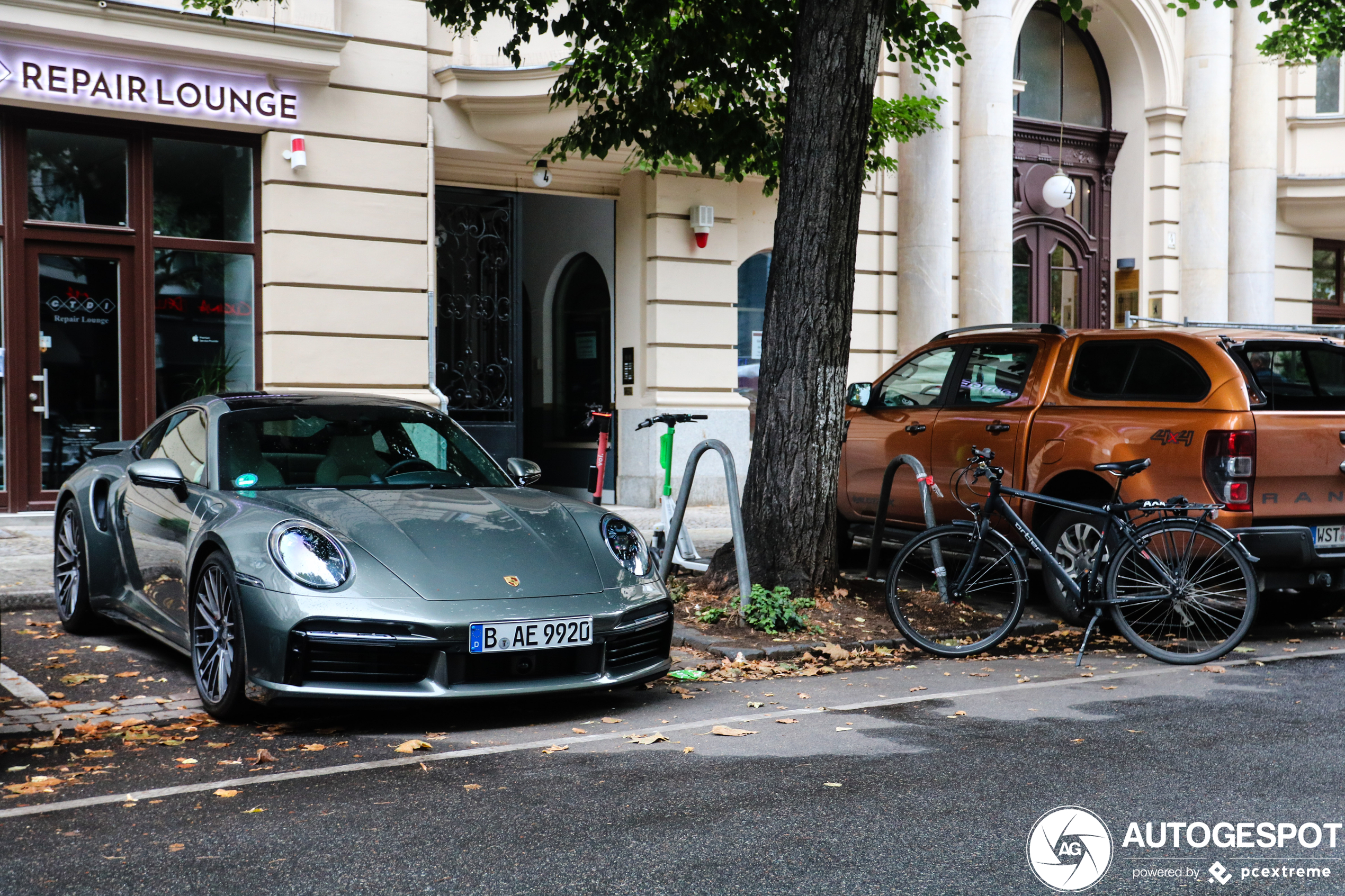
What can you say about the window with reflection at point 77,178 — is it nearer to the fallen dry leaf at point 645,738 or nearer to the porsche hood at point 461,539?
the porsche hood at point 461,539

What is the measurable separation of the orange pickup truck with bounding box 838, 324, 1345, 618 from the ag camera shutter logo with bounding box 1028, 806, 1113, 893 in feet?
12.2

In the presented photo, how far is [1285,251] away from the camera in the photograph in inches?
825

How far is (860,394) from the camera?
380 inches

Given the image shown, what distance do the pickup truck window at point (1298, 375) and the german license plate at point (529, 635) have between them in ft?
14.5

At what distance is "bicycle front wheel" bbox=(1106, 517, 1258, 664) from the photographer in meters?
6.95

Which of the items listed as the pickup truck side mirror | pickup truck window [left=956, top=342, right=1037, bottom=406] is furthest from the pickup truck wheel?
the pickup truck side mirror

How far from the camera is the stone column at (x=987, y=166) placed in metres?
17.1

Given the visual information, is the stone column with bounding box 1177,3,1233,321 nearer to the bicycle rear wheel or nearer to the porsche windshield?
the bicycle rear wheel

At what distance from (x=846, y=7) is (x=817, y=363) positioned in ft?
6.86

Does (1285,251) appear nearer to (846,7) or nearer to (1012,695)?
(846,7)

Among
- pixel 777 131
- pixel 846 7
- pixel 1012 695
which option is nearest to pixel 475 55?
pixel 777 131

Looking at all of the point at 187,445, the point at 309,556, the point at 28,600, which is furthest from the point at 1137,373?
the point at 28,600

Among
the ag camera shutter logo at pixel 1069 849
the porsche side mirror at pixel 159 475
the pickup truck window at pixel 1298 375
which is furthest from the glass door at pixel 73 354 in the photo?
the ag camera shutter logo at pixel 1069 849

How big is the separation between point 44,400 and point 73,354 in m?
0.51
